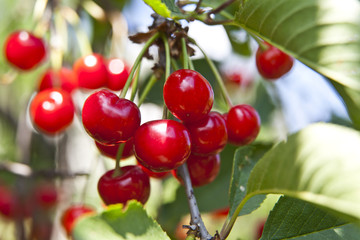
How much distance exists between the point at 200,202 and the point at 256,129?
0.51 m

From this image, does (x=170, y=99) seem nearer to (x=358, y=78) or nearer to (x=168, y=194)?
(x=358, y=78)

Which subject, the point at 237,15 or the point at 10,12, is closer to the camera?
the point at 237,15

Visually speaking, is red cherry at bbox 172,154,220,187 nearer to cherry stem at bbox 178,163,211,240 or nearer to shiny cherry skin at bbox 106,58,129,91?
cherry stem at bbox 178,163,211,240

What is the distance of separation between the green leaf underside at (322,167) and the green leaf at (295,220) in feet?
0.70

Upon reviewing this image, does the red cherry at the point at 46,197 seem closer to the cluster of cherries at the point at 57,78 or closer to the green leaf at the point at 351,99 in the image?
the cluster of cherries at the point at 57,78

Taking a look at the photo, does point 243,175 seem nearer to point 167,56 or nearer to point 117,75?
point 167,56

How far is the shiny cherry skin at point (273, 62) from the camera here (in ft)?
4.01

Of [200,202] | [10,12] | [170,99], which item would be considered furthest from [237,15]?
[10,12]

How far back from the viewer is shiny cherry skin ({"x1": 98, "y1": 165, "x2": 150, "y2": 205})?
0.93 m

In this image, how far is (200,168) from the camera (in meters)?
0.99

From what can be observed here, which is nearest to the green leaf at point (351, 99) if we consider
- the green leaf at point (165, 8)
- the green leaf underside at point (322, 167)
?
the green leaf underside at point (322, 167)

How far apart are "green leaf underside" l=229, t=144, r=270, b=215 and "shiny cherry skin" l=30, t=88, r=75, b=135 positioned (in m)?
0.65

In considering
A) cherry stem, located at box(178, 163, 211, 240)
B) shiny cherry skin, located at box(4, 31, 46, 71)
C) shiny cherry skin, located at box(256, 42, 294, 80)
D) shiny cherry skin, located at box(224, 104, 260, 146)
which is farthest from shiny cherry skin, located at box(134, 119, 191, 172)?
shiny cherry skin, located at box(4, 31, 46, 71)

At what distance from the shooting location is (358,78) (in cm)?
66
